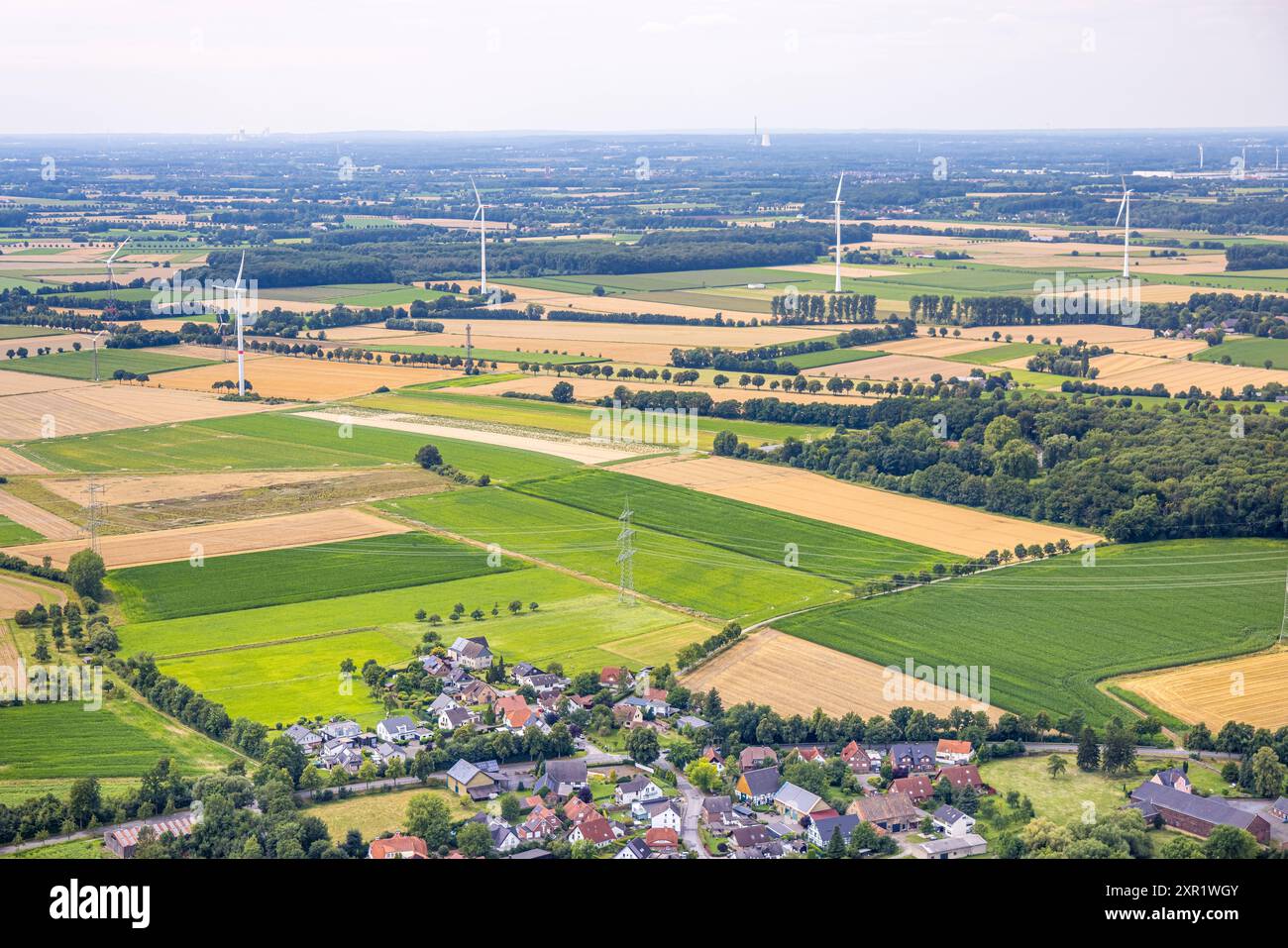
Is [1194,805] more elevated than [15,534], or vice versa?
[15,534]

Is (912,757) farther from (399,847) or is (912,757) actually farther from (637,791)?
(399,847)

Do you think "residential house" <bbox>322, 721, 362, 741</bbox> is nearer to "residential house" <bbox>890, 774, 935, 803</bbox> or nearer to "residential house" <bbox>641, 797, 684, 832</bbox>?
"residential house" <bbox>641, 797, 684, 832</bbox>

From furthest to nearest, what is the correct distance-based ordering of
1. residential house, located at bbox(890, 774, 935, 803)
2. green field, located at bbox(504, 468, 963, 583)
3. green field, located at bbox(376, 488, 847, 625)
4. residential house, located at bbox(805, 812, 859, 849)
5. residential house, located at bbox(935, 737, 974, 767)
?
green field, located at bbox(504, 468, 963, 583), green field, located at bbox(376, 488, 847, 625), residential house, located at bbox(935, 737, 974, 767), residential house, located at bbox(890, 774, 935, 803), residential house, located at bbox(805, 812, 859, 849)

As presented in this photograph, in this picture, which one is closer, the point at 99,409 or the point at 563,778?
the point at 563,778

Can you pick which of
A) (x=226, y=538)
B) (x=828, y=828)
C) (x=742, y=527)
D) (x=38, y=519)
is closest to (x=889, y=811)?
(x=828, y=828)

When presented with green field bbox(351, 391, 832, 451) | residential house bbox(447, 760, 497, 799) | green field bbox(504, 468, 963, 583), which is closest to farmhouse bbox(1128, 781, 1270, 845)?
residential house bbox(447, 760, 497, 799)

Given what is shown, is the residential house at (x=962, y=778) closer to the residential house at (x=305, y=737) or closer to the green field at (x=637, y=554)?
the green field at (x=637, y=554)

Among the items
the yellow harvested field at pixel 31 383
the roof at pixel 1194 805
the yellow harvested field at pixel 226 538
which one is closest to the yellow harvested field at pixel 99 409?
the yellow harvested field at pixel 31 383
